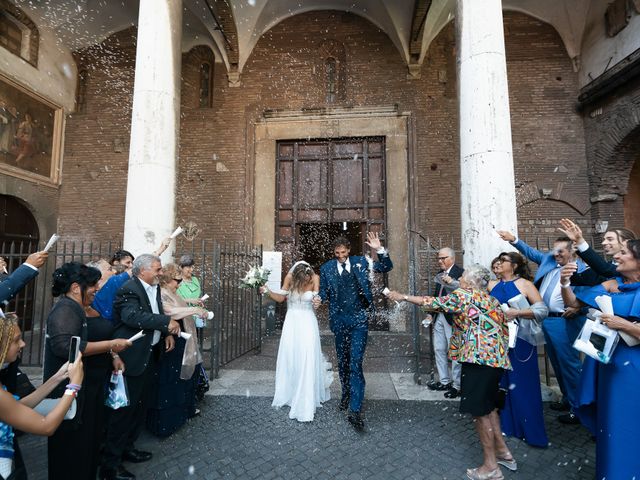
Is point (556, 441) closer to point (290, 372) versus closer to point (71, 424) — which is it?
point (290, 372)

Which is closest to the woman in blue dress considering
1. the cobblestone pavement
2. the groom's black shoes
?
the cobblestone pavement

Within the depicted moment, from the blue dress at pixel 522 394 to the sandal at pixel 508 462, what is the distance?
484 mm

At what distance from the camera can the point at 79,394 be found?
2504 millimetres

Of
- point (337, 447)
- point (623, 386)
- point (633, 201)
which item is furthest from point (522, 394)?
point (633, 201)

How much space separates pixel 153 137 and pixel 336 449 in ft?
17.3

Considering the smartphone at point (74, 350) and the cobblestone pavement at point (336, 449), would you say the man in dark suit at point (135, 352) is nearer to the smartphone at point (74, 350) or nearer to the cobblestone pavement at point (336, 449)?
the cobblestone pavement at point (336, 449)

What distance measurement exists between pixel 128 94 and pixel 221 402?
9.95 m

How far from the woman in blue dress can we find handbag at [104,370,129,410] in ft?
10.8

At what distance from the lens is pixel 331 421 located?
3.95 meters

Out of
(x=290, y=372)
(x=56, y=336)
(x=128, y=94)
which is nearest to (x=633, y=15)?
(x=290, y=372)

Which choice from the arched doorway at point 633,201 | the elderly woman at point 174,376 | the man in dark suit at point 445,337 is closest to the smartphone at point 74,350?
the elderly woman at point 174,376

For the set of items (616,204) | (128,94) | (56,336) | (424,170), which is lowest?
(56,336)

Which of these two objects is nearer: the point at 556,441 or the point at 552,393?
the point at 556,441

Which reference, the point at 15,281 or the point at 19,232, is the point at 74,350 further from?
the point at 19,232
